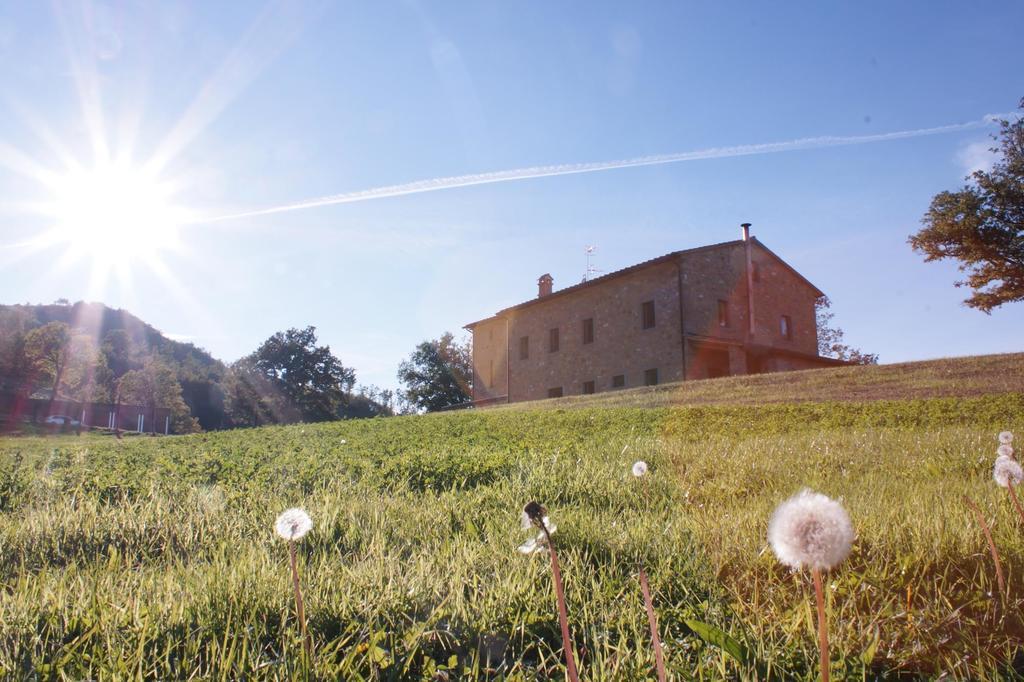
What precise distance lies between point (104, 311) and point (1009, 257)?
316ft

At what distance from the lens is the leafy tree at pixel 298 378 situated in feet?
213

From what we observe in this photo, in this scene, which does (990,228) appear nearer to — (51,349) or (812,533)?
(812,533)

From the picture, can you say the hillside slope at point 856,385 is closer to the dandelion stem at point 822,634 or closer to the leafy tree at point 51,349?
the dandelion stem at point 822,634

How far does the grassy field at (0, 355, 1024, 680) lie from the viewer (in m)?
2.05

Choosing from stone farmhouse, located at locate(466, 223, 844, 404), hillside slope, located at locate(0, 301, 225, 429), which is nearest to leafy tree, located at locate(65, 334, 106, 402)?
hillside slope, located at locate(0, 301, 225, 429)

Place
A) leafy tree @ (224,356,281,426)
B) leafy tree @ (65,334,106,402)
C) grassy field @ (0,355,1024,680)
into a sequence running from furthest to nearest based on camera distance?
leafy tree @ (224,356,281,426), leafy tree @ (65,334,106,402), grassy field @ (0,355,1024,680)

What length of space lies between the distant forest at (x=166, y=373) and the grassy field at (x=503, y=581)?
140 feet

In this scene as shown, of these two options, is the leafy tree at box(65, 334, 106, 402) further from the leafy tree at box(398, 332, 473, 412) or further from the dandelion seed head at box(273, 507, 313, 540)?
the dandelion seed head at box(273, 507, 313, 540)

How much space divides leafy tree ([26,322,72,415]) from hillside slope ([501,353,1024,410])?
34.3 metres

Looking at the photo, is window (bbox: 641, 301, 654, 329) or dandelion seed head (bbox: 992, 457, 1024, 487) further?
window (bbox: 641, 301, 654, 329)

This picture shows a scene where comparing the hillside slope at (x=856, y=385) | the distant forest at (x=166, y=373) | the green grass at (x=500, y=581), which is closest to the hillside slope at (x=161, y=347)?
the distant forest at (x=166, y=373)

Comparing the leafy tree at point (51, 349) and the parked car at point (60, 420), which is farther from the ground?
the leafy tree at point (51, 349)

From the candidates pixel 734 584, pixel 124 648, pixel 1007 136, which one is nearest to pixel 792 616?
pixel 734 584

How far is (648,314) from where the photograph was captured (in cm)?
2961
